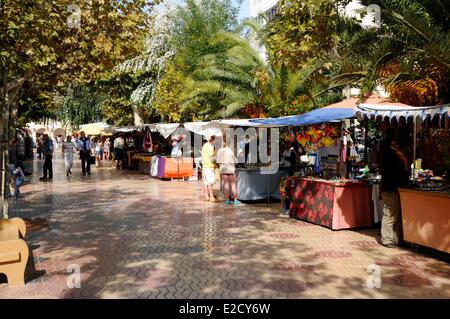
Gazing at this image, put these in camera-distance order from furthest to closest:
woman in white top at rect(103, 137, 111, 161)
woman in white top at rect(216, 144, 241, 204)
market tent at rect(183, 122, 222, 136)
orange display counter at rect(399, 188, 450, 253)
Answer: woman in white top at rect(103, 137, 111, 161) < market tent at rect(183, 122, 222, 136) < woman in white top at rect(216, 144, 241, 204) < orange display counter at rect(399, 188, 450, 253)

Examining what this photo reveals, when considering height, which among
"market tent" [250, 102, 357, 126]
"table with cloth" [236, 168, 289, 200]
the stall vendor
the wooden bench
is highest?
"market tent" [250, 102, 357, 126]

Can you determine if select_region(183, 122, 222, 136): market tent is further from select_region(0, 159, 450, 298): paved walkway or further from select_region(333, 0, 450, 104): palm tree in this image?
select_region(333, 0, 450, 104): palm tree

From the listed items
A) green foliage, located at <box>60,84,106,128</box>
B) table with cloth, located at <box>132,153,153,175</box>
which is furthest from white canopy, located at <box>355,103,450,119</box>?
green foliage, located at <box>60,84,106,128</box>

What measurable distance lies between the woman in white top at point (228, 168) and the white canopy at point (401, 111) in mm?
4384

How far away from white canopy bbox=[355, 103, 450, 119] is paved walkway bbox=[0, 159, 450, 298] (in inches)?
82.9

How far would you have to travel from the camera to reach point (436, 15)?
9.00m

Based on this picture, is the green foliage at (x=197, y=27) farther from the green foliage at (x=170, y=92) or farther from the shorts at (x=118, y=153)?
the shorts at (x=118, y=153)

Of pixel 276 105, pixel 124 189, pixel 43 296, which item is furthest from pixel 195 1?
pixel 43 296

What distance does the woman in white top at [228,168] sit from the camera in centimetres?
1180

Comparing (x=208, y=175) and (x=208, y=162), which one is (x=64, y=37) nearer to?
(x=208, y=162)

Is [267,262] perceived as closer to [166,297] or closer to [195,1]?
[166,297]

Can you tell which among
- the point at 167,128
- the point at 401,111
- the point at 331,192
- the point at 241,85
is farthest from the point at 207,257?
the point at 241,85

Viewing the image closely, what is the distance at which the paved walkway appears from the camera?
551cm

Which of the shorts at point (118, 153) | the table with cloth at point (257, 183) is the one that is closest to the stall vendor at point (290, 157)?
the table with cloth at point (257, 183)
